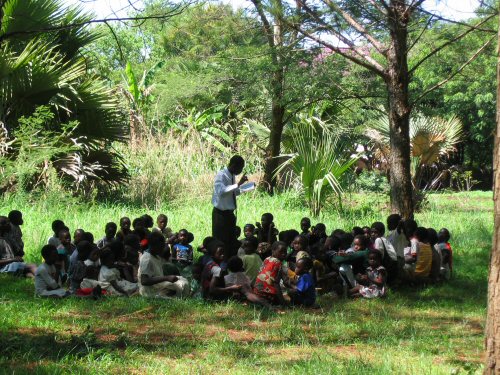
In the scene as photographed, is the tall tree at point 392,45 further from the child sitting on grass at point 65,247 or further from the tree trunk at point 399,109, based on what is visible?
the child sitting on grass at point 65,247

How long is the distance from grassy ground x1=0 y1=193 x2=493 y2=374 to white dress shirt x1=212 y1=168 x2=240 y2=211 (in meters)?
1.68

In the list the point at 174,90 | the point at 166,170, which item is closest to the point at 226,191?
the point at 166,170

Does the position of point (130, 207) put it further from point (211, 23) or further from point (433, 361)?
point (433, 361)

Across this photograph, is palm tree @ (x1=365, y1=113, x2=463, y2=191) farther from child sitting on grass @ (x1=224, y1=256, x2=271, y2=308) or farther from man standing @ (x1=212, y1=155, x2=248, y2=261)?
child sitting on grass @ (x1=224, y1=256, x2=271, y2=308)

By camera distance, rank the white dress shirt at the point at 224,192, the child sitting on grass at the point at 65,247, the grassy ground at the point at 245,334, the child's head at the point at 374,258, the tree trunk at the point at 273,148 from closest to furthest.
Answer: the grassy ground at the point at 245,334, the child's head at the point at 374,258, the child sitting on grass at the point at 65,247, the white dress shirt at the point at 224,192, the tree trunk at the point at 273,148

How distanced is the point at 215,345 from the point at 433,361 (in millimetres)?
1701

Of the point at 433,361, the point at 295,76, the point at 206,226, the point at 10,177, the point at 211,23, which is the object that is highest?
the point at 211,23

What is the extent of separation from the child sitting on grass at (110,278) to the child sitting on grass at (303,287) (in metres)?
1.78

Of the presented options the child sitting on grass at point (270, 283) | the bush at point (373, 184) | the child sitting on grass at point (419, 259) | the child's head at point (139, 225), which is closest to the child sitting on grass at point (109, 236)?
the child's head at point (139, 225)

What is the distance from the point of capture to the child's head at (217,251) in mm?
8180

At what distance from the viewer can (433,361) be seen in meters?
5.87

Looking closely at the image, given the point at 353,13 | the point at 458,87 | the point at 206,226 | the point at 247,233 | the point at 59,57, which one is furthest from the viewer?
the point at 458,87

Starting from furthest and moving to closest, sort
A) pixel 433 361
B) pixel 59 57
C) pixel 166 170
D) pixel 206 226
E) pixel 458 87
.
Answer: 1. pixel 458 87
2. pixel 166 170
3. pixel 59 57
4. pixel 206 226
5. pixel 433 361

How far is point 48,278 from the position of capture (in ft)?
25.7
